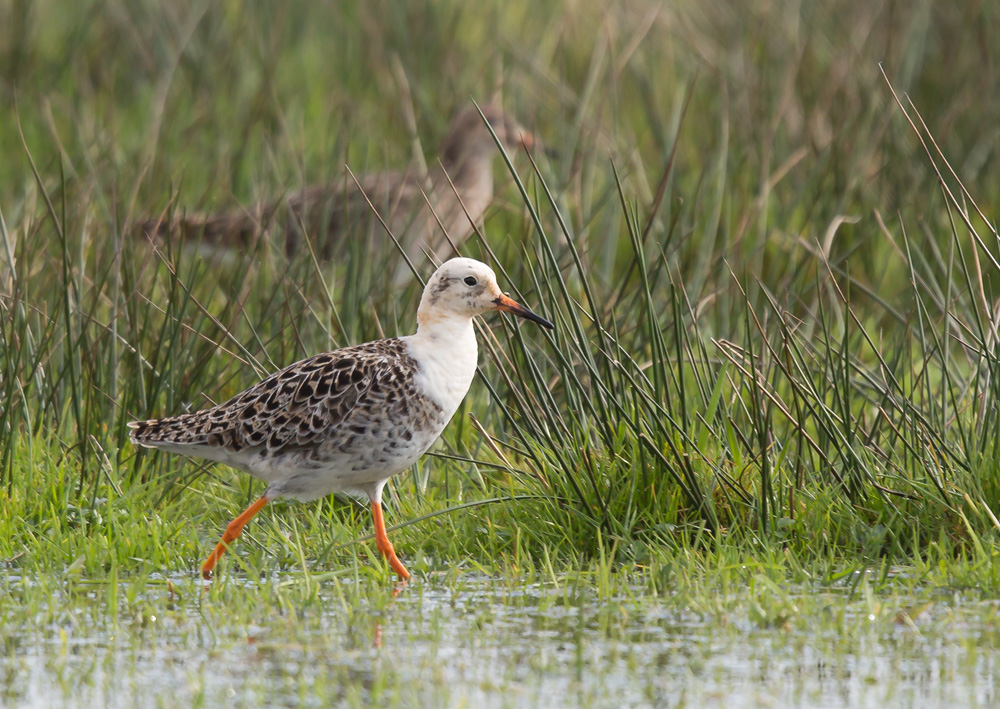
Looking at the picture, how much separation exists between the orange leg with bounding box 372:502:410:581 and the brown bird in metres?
2.60

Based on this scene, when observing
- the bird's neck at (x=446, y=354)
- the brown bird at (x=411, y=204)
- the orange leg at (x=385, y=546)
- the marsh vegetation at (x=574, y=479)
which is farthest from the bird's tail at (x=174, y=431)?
the brown bird at (x=411, y=204)

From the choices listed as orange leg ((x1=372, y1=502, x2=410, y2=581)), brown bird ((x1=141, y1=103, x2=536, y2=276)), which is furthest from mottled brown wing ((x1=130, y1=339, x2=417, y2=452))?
brown bird ((x1=141, y1=103, x2=536, y2=276))

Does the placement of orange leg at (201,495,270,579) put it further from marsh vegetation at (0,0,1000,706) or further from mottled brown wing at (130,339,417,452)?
mottled brown wing at (130,339,417,452)

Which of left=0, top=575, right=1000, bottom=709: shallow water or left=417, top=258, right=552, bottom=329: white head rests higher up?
left=417, top=258, right=552, bottom=329: white head

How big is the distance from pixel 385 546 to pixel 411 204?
182 inches

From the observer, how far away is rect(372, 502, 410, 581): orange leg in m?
5.04

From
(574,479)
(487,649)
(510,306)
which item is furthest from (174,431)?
(487,649)

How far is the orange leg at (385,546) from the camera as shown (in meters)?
5.04

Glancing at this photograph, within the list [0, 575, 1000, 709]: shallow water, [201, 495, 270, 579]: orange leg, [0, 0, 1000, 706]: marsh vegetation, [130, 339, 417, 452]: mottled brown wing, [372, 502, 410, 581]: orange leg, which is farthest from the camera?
[130, 339, 417, 452]: mottled brown wing

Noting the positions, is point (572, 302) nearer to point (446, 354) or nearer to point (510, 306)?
point (510, 306)

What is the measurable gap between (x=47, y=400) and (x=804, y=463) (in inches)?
125

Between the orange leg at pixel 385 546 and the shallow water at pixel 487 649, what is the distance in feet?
0.61

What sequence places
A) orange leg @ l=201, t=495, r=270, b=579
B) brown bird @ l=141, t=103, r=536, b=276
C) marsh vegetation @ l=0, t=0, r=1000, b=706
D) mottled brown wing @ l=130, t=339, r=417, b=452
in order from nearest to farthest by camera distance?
1. marsh vegetation @ l=0, t=0, r=1000, b=706
2. orange leg @ l=201, t=495, r=270, b=579
3. mottled brown wing @ l=130, t=339, r=417, b=452
4. brown bird @ l=141, t=103, r=536, b=276

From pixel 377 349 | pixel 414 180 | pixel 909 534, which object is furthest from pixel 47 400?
pixel 414 180
